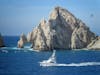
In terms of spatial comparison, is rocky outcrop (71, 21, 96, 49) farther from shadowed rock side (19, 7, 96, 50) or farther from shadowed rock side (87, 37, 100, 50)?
shadowed rock side (87, 37, 100, 50)

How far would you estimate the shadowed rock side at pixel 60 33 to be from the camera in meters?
166

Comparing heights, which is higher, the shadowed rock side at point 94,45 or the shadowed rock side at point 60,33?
the shadowed rock side at point 60,33

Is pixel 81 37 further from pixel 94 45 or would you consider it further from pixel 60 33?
pixel 60 33

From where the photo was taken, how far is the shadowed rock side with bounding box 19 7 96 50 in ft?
544

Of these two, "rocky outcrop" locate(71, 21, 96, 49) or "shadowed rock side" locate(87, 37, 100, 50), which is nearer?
"shadowed rock side" locate(87, 37, 100, 50)

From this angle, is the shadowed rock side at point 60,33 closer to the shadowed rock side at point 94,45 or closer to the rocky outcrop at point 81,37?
the rocky outcrop at point 81,37

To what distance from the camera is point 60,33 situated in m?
174

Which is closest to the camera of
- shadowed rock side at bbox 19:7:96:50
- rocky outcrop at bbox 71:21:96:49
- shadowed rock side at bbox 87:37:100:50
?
shadowed rock side at bbox 87:37:100:50

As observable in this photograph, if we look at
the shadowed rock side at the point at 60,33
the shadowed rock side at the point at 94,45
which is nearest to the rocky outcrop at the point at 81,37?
the shadowed rock side at the point at 60,33

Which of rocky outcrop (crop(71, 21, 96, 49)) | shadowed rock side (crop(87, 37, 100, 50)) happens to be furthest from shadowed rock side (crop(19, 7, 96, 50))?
shadowed rock side (crop(87, 37, 100, 50))

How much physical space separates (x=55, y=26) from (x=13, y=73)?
8557cm

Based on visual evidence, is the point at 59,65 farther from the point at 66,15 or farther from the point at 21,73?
the point at 66,15

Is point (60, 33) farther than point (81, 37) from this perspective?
Yes

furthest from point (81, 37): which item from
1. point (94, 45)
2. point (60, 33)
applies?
point (60, 33)
